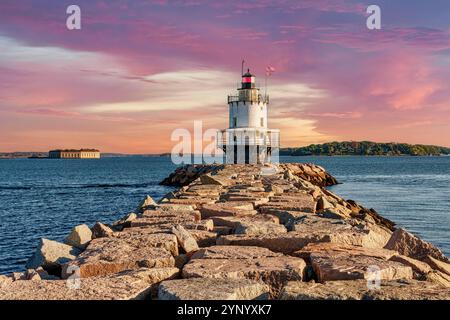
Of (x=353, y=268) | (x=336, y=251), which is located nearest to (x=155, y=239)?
(x=336, y=251)

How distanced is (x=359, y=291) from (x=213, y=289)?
0.90m

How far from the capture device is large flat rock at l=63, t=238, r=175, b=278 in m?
4.00

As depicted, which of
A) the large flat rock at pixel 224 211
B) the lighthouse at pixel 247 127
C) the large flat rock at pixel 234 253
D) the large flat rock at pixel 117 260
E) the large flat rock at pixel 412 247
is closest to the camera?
the large flat rock at pixel 117 260

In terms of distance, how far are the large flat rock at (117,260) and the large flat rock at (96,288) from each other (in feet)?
1.04

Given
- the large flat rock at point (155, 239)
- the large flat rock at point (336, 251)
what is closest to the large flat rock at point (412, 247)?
the large flat rock at point (336, 251)

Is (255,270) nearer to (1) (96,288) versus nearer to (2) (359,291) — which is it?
(2) (359,291)

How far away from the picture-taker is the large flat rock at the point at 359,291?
302 cm

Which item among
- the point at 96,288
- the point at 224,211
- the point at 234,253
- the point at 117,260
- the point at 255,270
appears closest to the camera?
the point at 96,288

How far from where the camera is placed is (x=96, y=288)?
336cm

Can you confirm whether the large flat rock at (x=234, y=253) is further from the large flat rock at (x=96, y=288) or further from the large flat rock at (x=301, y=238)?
the large flat rock at (x=96, y=288)

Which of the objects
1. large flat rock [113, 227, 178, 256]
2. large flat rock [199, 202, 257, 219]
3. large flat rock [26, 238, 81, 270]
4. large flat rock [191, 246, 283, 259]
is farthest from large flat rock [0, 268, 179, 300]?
large flat rock [199, 202, 257, 219]
